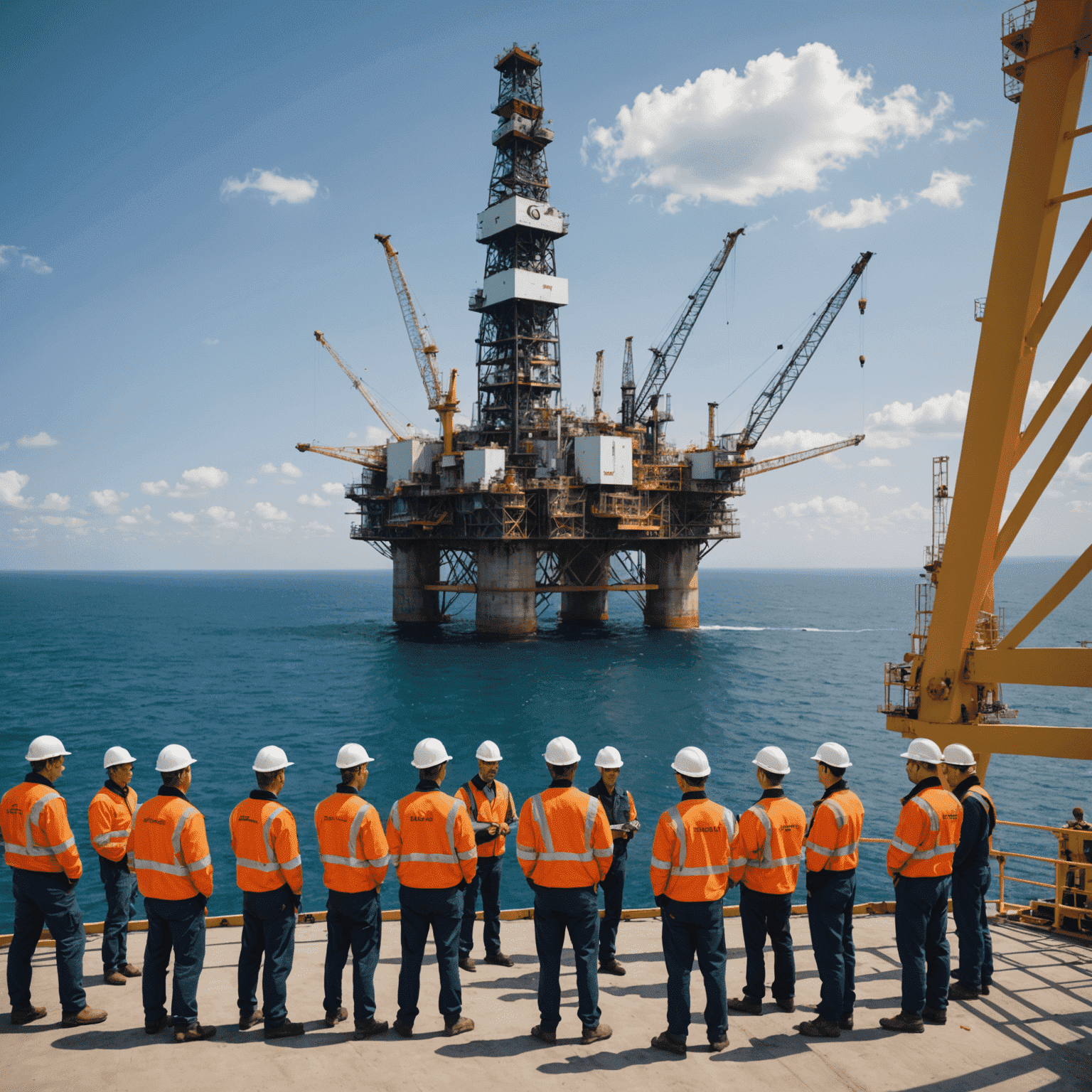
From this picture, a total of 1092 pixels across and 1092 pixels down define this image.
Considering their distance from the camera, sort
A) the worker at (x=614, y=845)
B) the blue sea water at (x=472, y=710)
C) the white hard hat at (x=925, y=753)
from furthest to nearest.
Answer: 1. the blue sea water at (x=472, y=710)
2. the worker at (x=614, y=845)
3. the white hard hat at (x=925, y=753)

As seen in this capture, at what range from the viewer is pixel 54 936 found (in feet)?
19.0

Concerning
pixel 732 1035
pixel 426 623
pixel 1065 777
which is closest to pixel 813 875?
pixel 732 1035

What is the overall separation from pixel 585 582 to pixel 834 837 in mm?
51059

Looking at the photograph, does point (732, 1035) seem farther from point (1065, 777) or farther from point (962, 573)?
point (1065, 777)

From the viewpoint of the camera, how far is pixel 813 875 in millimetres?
5855

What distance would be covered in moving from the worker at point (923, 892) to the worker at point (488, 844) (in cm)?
328

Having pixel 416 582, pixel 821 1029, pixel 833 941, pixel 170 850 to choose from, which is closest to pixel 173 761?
pixel 170 850

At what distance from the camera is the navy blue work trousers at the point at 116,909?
665 centimetres

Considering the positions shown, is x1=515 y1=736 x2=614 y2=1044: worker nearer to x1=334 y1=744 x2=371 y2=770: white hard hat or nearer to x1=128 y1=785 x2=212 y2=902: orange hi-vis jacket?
x1=334 y1=744 x2=371 y2=770: white hard hat

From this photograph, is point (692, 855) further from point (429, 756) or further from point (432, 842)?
point (429, 756)

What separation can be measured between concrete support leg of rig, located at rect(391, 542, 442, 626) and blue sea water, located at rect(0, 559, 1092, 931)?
8.55 feet

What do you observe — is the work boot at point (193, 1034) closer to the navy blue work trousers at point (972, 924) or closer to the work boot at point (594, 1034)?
the work boot at point (594, 1034)

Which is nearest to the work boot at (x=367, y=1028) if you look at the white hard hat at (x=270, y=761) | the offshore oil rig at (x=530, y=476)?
the white hard hat at (x=270, y=761)

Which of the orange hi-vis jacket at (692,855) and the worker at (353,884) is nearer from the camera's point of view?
the orange hi-vis jacket at (692,855)
